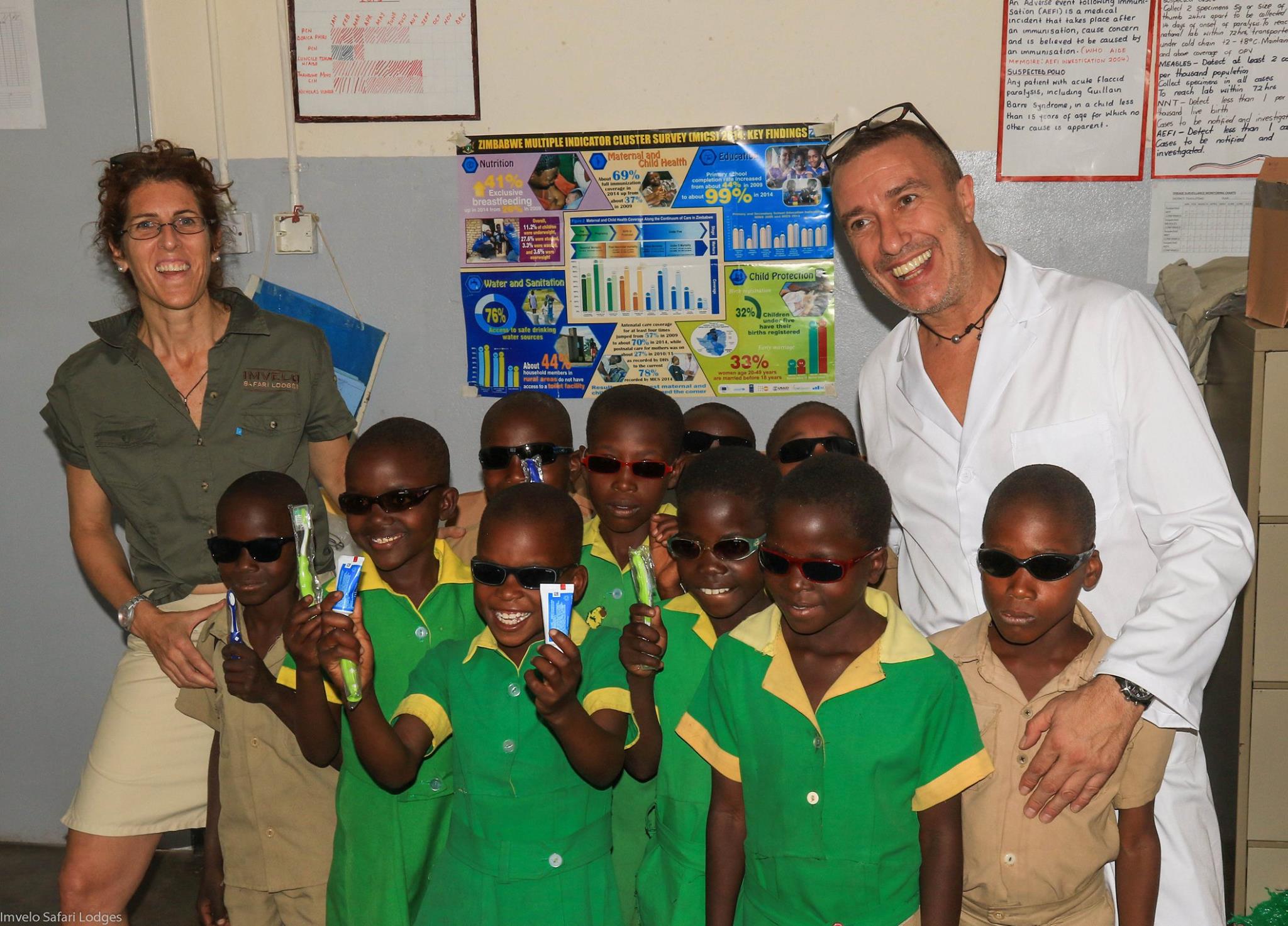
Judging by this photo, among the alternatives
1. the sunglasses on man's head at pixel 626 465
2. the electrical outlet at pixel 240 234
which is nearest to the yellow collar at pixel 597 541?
the sunglasses on man's head at pixel 626 465

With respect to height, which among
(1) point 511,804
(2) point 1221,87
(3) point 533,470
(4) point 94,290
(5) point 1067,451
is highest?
(2) point 1221,87

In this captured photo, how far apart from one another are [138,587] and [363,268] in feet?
5.43

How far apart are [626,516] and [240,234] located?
246cm

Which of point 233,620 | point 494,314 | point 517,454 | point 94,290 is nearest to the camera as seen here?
point 233,620

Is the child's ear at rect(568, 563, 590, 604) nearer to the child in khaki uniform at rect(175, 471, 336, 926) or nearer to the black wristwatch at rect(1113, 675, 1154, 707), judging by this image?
the child in khaki uniform at rect(175, 471, 336, 926)

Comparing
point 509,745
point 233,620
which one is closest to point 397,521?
point 233,620

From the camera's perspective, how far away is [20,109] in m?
4.52

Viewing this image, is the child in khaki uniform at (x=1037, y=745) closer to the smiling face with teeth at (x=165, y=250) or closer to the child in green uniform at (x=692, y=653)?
the child in green uniform at (x=692, y=653)

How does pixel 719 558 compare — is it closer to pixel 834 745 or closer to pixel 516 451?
pixel 834 745

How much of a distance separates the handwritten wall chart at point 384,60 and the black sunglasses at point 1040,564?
2.90 m

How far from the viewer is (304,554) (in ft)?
8.30

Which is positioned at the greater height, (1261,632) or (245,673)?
(245,673)

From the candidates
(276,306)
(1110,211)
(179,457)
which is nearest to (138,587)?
(179,457)

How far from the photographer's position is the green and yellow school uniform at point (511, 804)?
8.01 feet
